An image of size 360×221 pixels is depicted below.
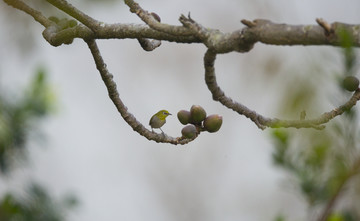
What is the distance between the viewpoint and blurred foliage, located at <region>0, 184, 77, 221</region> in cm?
264

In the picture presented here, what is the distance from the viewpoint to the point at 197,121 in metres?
1.38

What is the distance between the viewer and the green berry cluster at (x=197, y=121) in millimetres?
1343

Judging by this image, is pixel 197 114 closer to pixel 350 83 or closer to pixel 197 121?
pixel 197 121

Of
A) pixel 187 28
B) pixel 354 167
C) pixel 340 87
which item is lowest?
pixel 354 167

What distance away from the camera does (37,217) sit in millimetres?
2889

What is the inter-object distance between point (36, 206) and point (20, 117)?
50 centimetres

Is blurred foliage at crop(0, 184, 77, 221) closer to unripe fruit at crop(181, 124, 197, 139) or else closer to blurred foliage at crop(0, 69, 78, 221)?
blurred foliage at crop(0, 69, 78, 221)


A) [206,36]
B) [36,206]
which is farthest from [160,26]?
[36,206]

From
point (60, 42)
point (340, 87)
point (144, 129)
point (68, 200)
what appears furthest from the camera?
point (68, 200)

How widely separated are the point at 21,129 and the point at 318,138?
90.2 inches

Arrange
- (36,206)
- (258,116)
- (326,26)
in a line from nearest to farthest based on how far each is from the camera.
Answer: (326,26), (258,116), (36,206)

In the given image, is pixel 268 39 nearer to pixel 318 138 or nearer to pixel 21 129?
pixel 318 138

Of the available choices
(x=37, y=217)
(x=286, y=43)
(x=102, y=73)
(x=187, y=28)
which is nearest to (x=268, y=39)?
(x=286, y=43)

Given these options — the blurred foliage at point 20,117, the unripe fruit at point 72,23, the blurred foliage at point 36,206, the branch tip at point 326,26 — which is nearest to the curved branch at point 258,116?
the branch tip at point 326,26
